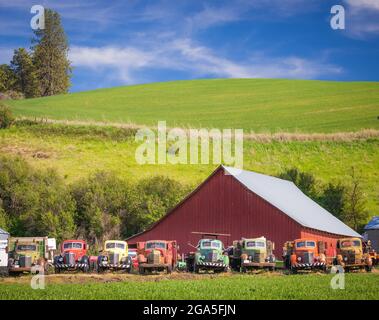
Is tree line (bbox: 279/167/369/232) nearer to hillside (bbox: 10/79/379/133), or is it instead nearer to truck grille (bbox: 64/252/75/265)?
hillside (bbox: 10/79/379/133)

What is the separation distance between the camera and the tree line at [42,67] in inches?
4569

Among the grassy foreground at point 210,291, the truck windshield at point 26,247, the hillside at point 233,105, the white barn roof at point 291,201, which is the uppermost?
the hillside at point 233,105

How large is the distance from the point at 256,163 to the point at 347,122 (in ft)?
54.4

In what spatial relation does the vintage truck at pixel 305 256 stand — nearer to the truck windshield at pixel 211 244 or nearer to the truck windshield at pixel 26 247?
the truck windshield at pixel 211 244

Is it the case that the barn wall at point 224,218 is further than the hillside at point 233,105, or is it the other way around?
the hillside at point 233,105

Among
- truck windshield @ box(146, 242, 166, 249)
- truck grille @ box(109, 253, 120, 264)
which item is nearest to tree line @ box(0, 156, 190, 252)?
truck grille @ box(109, 253, 120, 264)

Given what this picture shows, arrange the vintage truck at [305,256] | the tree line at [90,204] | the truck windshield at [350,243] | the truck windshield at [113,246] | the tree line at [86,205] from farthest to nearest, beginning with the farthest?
the tree line at [90,204] < the tree line at [86,205] < the truck windshield at [113,246] < the truck windshield at [350,243] < the vintage truck at [305,256]

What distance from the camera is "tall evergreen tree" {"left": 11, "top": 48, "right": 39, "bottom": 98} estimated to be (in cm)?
11738

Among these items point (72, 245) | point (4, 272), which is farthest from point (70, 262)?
point (4, 272)

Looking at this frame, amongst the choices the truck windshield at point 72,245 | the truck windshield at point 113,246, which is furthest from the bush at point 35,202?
the truck windshield at point 113,246

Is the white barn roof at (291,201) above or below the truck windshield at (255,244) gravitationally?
above

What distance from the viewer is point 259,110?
296 feet
